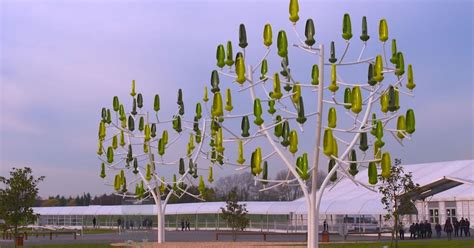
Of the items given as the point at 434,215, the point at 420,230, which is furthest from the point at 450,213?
the point at 420,230

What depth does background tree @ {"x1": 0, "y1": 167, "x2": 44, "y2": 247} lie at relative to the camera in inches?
1201

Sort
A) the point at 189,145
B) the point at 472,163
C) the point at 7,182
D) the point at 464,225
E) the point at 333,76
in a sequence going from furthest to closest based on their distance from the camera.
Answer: the point at 472,163
the point at 464,225
the point at 189,145
the point at 7,182
the point at 333,76

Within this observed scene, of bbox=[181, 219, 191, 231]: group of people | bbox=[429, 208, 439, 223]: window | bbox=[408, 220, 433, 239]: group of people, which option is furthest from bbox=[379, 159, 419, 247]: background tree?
bbox=[181, 219, 191, 231]: group of people

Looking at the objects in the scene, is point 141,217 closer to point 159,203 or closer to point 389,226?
point 159,203

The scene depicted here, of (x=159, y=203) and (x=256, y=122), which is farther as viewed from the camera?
(x=159, y=203)

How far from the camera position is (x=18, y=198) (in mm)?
30906

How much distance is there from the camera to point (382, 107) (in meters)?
20.4

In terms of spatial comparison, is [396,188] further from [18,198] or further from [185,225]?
[185,225]

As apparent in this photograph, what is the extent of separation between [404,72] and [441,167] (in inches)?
1534

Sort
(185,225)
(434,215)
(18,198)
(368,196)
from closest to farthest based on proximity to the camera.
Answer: (18,198), (434,215), (368,196), (185,225)

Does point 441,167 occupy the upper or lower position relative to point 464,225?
upper

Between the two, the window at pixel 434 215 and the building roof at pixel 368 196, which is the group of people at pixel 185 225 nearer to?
the building roof at pixel 368 196

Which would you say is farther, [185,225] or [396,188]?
[185,225]

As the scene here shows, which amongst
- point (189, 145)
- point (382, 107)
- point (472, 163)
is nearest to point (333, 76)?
point (382, 107)
